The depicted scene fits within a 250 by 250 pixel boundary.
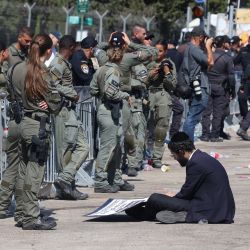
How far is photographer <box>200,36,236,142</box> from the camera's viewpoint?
20.9 meters

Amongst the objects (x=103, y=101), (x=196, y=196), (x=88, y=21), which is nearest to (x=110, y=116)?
(x=103, y=101)

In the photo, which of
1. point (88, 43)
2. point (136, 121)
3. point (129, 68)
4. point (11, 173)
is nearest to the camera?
point (11, 173)

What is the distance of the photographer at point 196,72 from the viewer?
717 inches

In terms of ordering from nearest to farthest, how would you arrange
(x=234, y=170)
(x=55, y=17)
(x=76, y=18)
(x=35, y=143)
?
(x=35, y=143) < (x=234, y=170) < (x=76, y=18) < (x=55, y=17)

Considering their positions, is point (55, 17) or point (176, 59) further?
point (55, 17)

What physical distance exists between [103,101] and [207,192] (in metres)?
3.12

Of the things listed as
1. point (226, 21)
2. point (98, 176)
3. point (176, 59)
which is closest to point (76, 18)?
point (226, 21)

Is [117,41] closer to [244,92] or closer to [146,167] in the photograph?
[146,167]

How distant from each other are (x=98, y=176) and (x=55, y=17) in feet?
70.2

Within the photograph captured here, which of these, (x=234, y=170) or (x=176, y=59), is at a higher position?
(x=176, y=59)

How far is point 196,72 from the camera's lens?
18.3 metres

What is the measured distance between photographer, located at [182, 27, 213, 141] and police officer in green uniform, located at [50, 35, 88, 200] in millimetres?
5037

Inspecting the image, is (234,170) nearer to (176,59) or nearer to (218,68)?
(176,59)

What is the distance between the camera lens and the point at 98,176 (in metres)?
14.1
